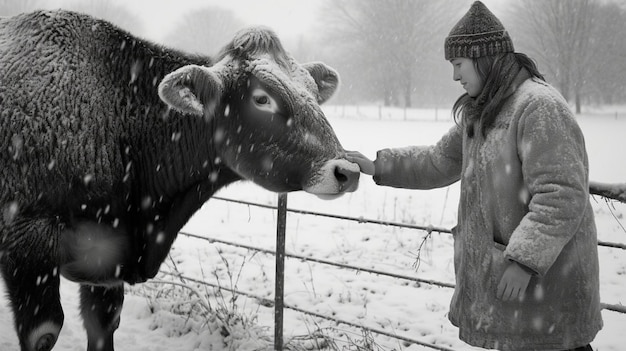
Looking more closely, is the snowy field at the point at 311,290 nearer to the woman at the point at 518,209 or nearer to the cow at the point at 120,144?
the woman at the point at 518,209

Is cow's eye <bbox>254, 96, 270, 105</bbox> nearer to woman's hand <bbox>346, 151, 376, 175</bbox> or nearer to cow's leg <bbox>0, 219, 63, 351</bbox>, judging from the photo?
woman's hand <bbox>346, 151, 376, 175</bbox>

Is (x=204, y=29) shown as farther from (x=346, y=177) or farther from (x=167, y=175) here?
(x=346, y=177)

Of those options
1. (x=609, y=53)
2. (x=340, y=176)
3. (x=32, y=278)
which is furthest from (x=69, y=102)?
(x=609, y=53)

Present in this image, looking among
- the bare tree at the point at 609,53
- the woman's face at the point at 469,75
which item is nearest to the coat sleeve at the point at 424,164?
the woman's face at the point at 469,75

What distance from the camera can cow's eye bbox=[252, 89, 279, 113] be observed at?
317cm

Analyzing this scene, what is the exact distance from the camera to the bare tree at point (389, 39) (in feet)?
168

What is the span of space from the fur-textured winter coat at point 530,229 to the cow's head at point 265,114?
776 mm

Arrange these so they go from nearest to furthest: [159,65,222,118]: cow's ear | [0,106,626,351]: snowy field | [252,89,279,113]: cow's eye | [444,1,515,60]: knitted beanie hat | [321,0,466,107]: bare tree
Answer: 1. [444,1,515,60]: knitted beanie hat
2. [159,65,222,118]: cow's ear
3. [252,89,279,113]: cow's eye
4. [0,106,626,351]: snowy field
5. [321,0,466,107]: bare tree

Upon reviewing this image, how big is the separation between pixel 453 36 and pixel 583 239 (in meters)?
1.08

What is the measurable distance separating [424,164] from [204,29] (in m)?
64.5

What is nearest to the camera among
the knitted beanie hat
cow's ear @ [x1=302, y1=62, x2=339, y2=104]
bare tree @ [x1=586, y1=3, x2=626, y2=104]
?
the knitted beanie hat

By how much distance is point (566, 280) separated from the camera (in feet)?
7.63

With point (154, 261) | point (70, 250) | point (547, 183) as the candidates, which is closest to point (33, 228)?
point (70, 250)

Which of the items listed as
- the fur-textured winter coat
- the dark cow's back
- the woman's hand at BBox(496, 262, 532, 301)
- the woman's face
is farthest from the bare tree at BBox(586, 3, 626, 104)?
the woman's hand at BBox(496, 262, 532, 301)
